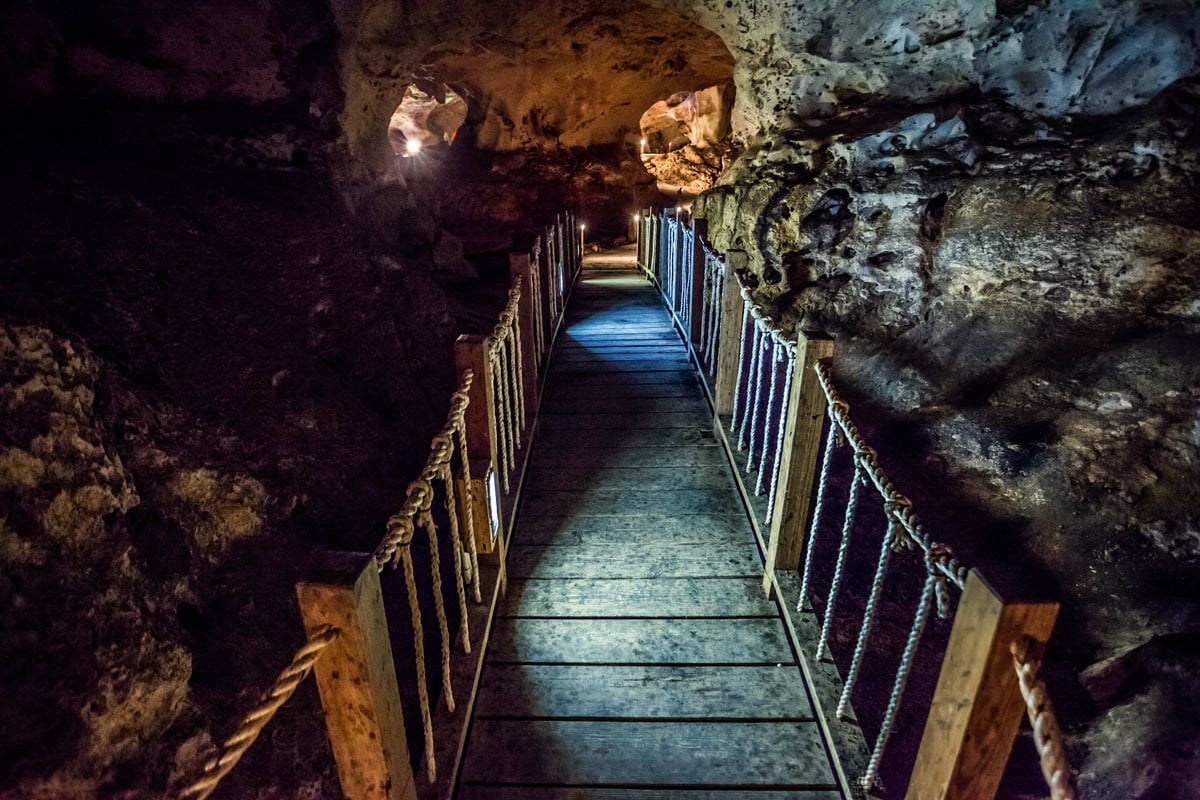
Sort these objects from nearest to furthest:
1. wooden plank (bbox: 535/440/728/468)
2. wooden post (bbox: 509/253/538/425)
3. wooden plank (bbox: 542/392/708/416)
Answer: wooden plank (bbox: 535/440/728/468)
wooden post (bbox: 509/253/538/425)
wooden plank (bbox: 542/392/708/416)

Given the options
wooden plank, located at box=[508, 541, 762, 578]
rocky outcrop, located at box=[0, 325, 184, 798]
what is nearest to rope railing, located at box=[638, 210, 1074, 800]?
wooden plank, located at box=[508, 541, 762, 578]

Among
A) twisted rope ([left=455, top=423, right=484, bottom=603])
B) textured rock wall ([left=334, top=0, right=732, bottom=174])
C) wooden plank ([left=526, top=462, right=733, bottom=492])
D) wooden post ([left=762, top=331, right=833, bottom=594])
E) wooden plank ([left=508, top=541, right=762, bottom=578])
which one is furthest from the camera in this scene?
textured rock wall ([left=334, top=0, right=732, bottom=174])

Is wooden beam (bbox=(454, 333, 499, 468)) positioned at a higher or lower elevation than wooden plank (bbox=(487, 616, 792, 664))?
higher

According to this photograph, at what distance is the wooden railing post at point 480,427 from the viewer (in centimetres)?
274

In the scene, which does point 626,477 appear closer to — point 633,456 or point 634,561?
point 633,456

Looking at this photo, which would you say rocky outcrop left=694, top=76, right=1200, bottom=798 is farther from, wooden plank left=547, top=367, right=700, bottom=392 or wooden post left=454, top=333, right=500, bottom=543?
wooden post left=454, top=333, right=500, bottom=543

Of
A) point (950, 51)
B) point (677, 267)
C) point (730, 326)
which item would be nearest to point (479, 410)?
point (730, 326)

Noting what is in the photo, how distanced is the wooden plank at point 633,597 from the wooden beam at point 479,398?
734 mm

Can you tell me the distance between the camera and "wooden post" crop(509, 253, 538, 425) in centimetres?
436

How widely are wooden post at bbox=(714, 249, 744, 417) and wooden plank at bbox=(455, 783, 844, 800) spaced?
8.86 ft

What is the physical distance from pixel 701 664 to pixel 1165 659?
405 cm

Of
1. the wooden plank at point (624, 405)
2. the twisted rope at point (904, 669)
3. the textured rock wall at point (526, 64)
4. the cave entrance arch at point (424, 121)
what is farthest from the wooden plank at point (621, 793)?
the cave entrance arch at point (424, 121)

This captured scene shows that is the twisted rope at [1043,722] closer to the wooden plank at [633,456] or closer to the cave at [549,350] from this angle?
the cave at [549,350]

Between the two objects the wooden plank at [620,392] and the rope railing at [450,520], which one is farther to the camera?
the wooden plank at [620,392]
